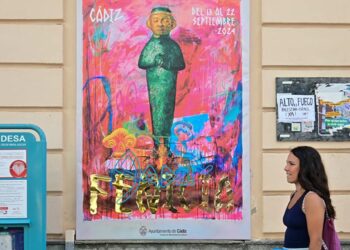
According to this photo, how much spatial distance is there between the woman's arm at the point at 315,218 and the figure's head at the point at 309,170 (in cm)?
12

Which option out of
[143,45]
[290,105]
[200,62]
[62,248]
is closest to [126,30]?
[143,45]

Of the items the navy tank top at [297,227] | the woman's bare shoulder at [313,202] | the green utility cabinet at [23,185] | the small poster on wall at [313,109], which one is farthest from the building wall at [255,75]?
the woman's bare shoulder at [313,202]

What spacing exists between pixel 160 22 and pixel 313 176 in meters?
2.64

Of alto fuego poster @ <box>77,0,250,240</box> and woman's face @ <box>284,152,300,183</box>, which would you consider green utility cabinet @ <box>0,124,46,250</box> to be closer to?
alto fuego poster @ <box>77,0,250,240</box>

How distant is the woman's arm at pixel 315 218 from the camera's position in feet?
13.8

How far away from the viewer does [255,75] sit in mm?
6516

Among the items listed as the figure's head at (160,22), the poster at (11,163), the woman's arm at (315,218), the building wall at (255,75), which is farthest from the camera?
the figure's head at (160,22)

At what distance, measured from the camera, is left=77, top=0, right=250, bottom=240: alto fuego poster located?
6363 mm

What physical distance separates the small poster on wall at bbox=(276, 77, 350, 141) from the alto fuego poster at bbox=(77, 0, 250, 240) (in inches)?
14.3

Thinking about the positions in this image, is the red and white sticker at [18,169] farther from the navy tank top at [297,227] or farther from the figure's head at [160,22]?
the navy tank top at [297,227]

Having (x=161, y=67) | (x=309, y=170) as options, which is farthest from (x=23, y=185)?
(x=309, y=170)

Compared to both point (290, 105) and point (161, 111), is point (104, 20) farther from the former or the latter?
point (290, 105)

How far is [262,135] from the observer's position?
6.46 metres

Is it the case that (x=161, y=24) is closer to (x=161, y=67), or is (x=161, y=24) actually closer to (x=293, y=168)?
(x=161, y=67)
